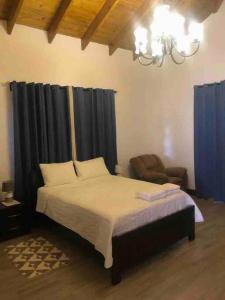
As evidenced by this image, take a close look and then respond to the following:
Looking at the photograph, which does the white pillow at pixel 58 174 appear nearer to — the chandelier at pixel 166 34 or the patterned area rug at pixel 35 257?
the patterned area rug at pixel 35 257

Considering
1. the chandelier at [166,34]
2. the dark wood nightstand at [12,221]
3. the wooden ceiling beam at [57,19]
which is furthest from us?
the wooden ceiling beam at [57,19]

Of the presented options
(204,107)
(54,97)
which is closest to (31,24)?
(54,97)

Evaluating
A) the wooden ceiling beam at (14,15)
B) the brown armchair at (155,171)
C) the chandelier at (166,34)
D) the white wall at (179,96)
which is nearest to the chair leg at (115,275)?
the chandelier at (166,34)

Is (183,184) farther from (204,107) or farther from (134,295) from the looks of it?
(134,295)

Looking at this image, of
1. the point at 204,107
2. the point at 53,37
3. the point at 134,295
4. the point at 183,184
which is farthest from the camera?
the point at 183,184

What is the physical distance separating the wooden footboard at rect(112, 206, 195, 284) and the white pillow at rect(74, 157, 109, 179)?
1.67 metres

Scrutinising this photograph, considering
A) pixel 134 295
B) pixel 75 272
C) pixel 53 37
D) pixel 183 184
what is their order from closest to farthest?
pixel 134 295 → pixel 75 272 → pixel 53 37 → pixel 183 184

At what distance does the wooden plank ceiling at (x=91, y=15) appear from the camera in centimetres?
370

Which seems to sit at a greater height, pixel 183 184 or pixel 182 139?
pixel 182 139

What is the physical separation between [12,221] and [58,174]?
0.90 meters

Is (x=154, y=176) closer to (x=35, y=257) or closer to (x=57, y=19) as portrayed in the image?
(x=35, y=257)

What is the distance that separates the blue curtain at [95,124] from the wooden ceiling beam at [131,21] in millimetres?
863

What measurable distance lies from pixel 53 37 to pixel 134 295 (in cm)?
377

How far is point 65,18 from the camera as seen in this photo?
4023mm
